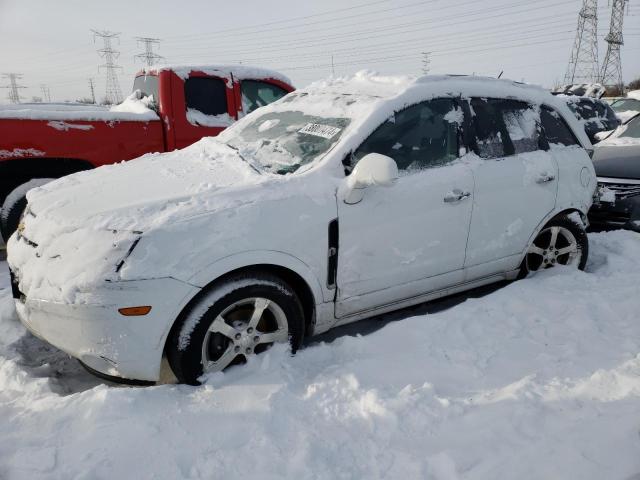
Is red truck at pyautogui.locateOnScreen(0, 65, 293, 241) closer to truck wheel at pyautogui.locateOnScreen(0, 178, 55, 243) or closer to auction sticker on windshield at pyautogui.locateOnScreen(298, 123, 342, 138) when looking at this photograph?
truck wheel at pyautogui.locateOnScreen(0, 178, 55, 243)

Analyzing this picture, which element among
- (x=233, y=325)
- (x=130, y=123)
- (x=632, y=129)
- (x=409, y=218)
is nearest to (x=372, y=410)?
(x=233, y=325)

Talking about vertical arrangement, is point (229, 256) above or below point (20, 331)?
above

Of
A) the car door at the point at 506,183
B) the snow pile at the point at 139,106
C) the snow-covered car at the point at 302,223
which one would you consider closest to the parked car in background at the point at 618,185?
the snow-covered car at the point at 302,223

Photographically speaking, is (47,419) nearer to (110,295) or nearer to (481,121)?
(110,295)

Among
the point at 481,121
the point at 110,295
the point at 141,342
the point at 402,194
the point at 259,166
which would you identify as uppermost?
the point at 481,121

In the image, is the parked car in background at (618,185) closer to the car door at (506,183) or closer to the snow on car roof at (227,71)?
the car door at (506,183)

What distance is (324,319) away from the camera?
9.62 ft

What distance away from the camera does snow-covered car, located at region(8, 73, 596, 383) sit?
92.4 inches

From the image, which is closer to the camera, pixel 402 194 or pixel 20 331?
pixel 402 194

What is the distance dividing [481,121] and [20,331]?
3.63 metres

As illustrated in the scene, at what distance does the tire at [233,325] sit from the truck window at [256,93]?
3249mm

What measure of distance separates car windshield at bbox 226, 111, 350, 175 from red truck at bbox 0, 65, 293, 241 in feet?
5.18

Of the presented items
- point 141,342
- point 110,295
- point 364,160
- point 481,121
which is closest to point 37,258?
point 110,295

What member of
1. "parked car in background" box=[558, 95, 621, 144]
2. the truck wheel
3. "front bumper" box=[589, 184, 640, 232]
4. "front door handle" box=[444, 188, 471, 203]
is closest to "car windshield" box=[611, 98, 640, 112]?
"parked car in background" box=[558, 95, 621, 144]
